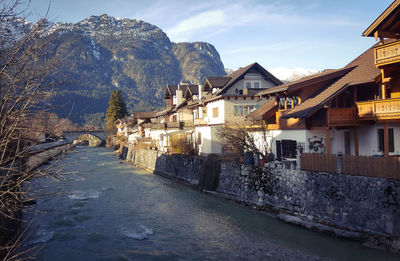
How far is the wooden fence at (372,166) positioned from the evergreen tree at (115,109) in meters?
80.6

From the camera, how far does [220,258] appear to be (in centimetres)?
1323

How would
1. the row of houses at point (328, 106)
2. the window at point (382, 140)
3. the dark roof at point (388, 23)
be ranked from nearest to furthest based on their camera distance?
the dark roof at point (388, 23) < the row of houses at point (328, 106) < the window at point (382, 140)

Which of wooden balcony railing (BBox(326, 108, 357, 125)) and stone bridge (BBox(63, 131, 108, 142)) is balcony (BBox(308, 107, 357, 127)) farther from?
stone bridge (BBox(63, 131, 108, 142))

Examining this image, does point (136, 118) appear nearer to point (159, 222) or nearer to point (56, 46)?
point (159, 222)

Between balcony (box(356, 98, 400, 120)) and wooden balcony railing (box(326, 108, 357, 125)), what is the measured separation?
2.46 ft

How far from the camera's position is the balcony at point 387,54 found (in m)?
14.9

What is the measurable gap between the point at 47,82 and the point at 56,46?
1285mm

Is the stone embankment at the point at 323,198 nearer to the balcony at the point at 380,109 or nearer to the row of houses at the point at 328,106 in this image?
the row of houses at the point at 328,106

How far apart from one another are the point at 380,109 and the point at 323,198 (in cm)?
567

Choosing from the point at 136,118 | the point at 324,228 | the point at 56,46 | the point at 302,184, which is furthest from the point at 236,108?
the point at 136,118

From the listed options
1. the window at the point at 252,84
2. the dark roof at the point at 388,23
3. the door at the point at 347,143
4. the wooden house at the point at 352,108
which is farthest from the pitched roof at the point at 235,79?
the dark roof at the point at 388,23

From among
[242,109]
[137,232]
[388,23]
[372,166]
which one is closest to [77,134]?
[242,109]

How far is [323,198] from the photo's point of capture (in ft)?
52.2

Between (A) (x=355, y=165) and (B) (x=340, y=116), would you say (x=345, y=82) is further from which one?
(A) (x=355, y=165)
